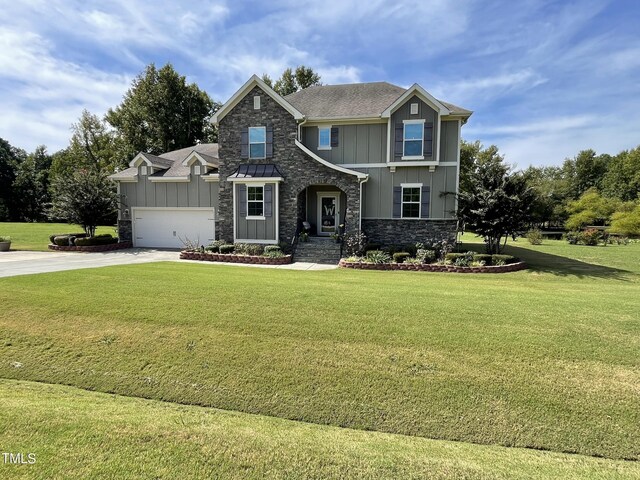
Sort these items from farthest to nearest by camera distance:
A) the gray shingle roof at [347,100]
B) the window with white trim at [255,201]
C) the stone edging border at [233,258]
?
the gray shingle roof at [347,100]
the window with white trim at [255,201]
the stone edging border at [233,258]

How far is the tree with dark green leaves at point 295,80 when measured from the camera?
33906mm

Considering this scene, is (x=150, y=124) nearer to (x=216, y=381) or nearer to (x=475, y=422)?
(x=216, y=381)

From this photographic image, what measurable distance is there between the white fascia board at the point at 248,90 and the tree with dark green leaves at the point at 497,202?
353 inches

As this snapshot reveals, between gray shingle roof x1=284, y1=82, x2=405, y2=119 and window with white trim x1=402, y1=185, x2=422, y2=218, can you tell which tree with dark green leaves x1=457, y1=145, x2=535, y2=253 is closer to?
window with white trim x1=402, y1=185, x2=422, y2=218

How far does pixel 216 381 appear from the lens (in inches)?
179

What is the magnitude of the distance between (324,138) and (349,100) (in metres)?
2.94

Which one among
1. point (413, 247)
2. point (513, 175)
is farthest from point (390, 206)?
point (513, 175)

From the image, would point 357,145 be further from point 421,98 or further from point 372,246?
point 372,246

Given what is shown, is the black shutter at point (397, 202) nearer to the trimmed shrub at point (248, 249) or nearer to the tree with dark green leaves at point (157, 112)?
the trimmed shrub at point (248, 249)

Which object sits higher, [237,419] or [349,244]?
[349,244]

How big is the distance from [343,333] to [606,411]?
3.51 metres

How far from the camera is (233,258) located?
15148 mm

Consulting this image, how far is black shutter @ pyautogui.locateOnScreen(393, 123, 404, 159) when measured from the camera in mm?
16141

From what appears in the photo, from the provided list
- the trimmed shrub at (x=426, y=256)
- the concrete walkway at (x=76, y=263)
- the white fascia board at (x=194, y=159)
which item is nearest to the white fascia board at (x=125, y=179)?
the white fascia board at (x=194, y=159)
